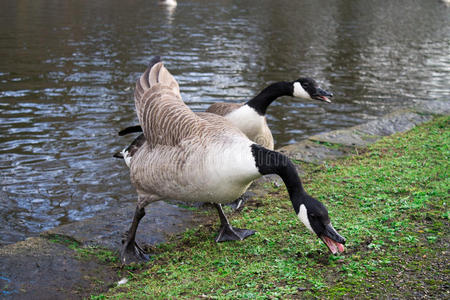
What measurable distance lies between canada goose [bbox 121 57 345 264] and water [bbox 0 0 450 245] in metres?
1.99

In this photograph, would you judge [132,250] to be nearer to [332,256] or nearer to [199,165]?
[199,165]

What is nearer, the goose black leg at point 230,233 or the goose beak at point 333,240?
the goose beak at point 333,240

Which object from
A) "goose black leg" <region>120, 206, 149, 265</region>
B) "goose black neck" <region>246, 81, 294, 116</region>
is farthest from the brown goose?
"goose black leg" <region>120, 206, 149, 265</region>

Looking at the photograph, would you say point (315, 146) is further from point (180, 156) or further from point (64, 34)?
point (64, 34)

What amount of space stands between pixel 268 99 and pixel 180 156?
210 centimetres

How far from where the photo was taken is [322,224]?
3.69 m

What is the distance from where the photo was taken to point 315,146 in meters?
7.72

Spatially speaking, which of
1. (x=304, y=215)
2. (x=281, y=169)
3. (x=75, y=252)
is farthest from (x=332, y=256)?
(x=75, y=252)

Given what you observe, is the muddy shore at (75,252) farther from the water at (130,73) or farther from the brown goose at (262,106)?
the water at (130,73)

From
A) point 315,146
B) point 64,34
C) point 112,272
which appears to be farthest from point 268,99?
point 64,34

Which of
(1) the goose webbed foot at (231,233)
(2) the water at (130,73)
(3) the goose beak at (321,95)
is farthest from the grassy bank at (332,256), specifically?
(2) the water at (130,73)

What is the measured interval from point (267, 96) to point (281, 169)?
2241 millimetres

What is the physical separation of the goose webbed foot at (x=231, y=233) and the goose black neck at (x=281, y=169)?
0.97 m

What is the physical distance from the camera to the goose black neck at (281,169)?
12.8 ft
